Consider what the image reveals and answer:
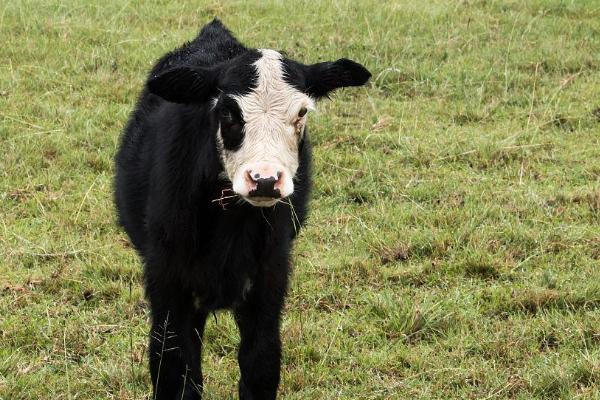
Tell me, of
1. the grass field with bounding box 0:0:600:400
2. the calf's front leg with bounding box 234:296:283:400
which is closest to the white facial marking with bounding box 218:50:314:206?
the calf's front leg with bounding box 234:296:283:400

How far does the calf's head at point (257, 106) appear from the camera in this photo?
166 inches

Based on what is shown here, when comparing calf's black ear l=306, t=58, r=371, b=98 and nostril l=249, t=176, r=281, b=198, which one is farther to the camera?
calf's black ear l=306, t=58, r=371, b=98

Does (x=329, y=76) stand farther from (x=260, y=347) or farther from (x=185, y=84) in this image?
(x=260, y=347)

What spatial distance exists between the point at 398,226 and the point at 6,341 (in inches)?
116

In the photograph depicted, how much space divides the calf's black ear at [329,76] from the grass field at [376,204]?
4.96 ft

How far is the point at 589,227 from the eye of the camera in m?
7.45

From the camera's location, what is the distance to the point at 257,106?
14.8ft

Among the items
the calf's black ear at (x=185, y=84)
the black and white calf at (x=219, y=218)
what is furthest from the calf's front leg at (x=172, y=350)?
the calf's black ear at (x=185, y=84)

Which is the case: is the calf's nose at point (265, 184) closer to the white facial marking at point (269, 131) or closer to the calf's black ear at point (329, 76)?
the white facial marking at point (269, 131)

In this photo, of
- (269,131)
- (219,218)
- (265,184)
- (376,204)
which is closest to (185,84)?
(269,131)

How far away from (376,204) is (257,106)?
137 inches

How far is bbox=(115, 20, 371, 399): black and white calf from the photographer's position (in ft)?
15.1

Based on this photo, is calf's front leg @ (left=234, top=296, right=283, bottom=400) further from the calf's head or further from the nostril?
the nostril

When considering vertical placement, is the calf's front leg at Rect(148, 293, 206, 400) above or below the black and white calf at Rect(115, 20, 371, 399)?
below
